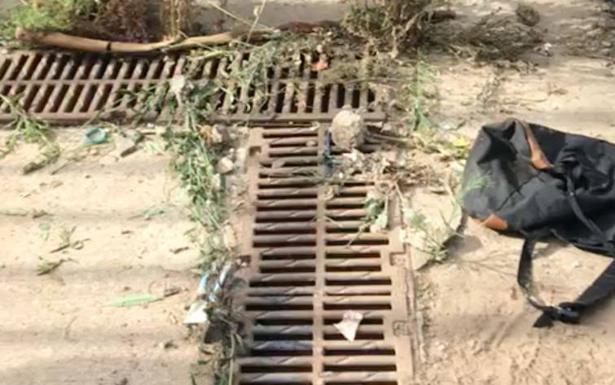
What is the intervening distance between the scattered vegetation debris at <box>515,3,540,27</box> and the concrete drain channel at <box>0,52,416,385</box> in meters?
0.64

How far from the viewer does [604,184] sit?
236 centimetres

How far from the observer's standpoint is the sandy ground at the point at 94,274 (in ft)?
6.90

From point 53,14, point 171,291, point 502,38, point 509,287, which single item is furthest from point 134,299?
point 502,38

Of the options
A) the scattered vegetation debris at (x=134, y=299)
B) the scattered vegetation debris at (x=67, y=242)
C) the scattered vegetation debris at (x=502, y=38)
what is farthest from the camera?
the scattered vegetation debris at (x=502, y=38)

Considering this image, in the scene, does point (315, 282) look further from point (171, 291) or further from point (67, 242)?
point (67, 242)

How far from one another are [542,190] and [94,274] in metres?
1.12

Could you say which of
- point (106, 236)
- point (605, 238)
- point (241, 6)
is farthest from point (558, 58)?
point (106, 236)

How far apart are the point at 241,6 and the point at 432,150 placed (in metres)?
0.95

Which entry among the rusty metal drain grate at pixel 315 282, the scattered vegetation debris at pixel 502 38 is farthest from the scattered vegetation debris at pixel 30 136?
the scattered vegetation debris at pixel 502 38

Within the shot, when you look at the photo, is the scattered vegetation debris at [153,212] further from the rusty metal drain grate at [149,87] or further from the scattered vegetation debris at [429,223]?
the scattered vegetation debris at [429,223]

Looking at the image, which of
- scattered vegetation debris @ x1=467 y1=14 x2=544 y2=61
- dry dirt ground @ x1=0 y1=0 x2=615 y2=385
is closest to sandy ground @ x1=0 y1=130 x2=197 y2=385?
dry dirt ground @ x1=0 y1=0 x2=615 y2=385

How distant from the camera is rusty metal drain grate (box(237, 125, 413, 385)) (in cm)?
208

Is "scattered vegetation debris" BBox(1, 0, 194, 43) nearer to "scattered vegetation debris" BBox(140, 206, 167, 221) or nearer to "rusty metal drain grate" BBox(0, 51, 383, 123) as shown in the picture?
"rusty metal drain grate" BBox(0, 51, 383, 123)

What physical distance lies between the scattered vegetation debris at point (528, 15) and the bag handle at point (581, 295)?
80 cm
